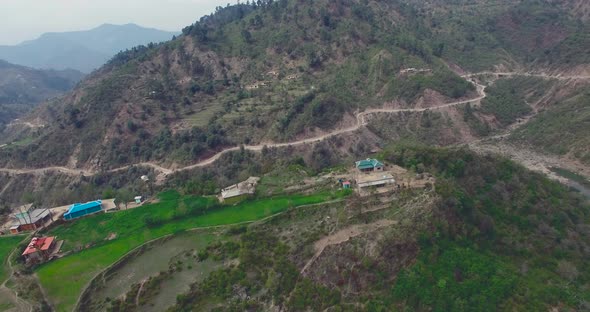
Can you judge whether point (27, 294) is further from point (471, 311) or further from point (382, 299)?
point (471, 311)

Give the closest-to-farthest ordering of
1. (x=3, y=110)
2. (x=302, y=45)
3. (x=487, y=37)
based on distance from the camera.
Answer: (x=302, y=45) < (x=487, y=37) < (x=3, y=110)

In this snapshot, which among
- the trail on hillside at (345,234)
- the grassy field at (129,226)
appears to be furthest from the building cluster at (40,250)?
the trail on hillside at (345,234)

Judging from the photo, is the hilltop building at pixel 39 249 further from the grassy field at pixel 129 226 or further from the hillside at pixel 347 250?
the hillside at pixel 347 250

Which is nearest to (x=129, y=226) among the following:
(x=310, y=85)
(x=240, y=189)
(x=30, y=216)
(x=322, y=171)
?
(x=30, y=216)

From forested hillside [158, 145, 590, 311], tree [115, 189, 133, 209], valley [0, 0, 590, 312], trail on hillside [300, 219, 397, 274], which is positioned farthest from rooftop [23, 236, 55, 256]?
trail on hillside [300, 219, 397, 274]

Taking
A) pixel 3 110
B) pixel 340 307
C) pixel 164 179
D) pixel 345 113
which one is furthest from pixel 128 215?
pixel 3 110

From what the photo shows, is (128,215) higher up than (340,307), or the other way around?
(128,215)

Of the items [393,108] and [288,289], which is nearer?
[288,289]
